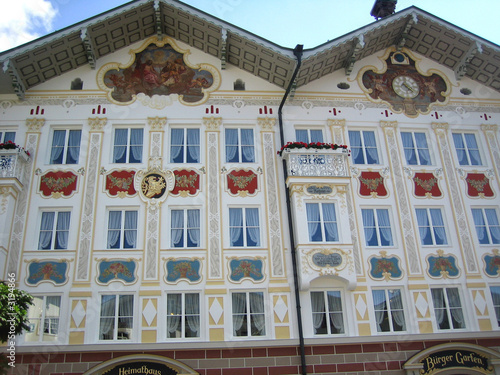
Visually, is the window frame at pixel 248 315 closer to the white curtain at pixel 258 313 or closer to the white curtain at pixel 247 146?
the white curtain at pixel 258 313

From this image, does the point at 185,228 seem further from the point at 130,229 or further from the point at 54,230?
the point at 54,230

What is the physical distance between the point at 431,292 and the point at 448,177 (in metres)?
5.24

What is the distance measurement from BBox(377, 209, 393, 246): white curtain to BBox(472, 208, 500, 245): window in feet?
12.5

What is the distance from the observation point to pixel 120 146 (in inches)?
842

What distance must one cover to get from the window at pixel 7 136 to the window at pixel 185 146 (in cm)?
653

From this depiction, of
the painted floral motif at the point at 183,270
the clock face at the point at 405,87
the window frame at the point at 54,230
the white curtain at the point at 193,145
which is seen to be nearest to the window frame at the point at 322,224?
the painted floral motif at the point at 183,270

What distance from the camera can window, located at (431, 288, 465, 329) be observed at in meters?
19.5

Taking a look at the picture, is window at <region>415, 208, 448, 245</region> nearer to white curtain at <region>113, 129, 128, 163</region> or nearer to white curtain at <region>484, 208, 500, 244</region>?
white curtain at <region>484, 208, 500, 244</region>

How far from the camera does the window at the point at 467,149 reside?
74.4ft

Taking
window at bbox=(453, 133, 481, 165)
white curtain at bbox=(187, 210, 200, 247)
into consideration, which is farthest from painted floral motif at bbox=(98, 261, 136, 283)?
window at bbox=(453, 133, 481, 165)

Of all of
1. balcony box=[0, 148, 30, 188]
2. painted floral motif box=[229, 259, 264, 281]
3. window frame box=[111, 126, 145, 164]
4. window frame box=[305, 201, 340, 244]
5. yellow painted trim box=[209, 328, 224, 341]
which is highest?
window frame box=[111, 126, 145, 164]

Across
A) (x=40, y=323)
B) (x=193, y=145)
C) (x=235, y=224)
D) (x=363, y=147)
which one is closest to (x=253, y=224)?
(x=235, y=224)

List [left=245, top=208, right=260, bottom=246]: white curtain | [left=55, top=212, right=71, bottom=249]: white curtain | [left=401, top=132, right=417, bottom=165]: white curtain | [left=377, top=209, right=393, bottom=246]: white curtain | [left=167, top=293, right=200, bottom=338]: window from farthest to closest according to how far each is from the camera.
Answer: [left=401, top=132, right=417, bottom=165]: white curtain < [left=377, top=209, right=393, bottom=246]: white curtain < [left=245, top=208, right=260, bottom=246]: white curtain < [left=55, top=212, right=71, bottom=249]: white curtain < [left=167, top=293, right=200, bottom=338]: window

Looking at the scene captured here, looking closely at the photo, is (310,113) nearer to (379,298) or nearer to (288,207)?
(288,207)
